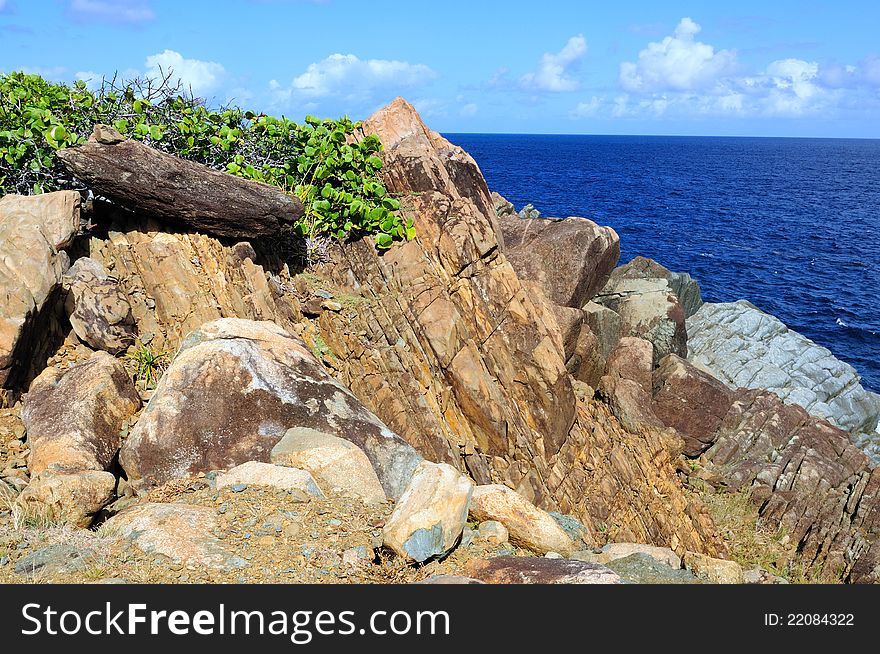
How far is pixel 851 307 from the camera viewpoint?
46.8 m

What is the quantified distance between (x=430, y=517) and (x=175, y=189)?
8171 millimetres

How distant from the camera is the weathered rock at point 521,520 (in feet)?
28.2

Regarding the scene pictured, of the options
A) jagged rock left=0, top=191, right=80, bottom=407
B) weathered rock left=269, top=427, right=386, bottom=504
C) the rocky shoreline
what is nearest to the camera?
the rocky shoreline

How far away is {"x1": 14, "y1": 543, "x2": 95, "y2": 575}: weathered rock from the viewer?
6477mm

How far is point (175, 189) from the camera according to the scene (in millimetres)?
12039

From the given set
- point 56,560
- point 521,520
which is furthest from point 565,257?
point 56,560

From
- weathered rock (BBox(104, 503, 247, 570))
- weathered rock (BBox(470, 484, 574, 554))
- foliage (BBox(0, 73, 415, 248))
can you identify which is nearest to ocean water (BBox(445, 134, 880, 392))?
foliage (BBox(0, 73, 415, 248))

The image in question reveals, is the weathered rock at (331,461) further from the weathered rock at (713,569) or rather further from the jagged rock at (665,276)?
the jagged rock at (665,276)

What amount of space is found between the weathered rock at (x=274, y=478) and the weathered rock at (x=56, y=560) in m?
1.97

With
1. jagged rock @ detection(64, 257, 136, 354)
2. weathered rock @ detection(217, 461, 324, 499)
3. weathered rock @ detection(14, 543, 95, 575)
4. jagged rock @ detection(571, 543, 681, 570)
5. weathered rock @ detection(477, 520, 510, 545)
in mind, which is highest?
jagged rock @ detection(64, 257, 136, 354)

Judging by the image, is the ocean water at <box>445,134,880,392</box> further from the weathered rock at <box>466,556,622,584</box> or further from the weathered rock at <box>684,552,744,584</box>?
the weathered rock at <box>466,556,622,584</box>

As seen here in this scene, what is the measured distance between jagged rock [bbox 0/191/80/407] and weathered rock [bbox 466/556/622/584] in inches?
300

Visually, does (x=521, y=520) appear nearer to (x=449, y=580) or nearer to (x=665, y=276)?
(x=449, y=580)

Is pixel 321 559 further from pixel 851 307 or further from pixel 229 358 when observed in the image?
pixel 851 307
